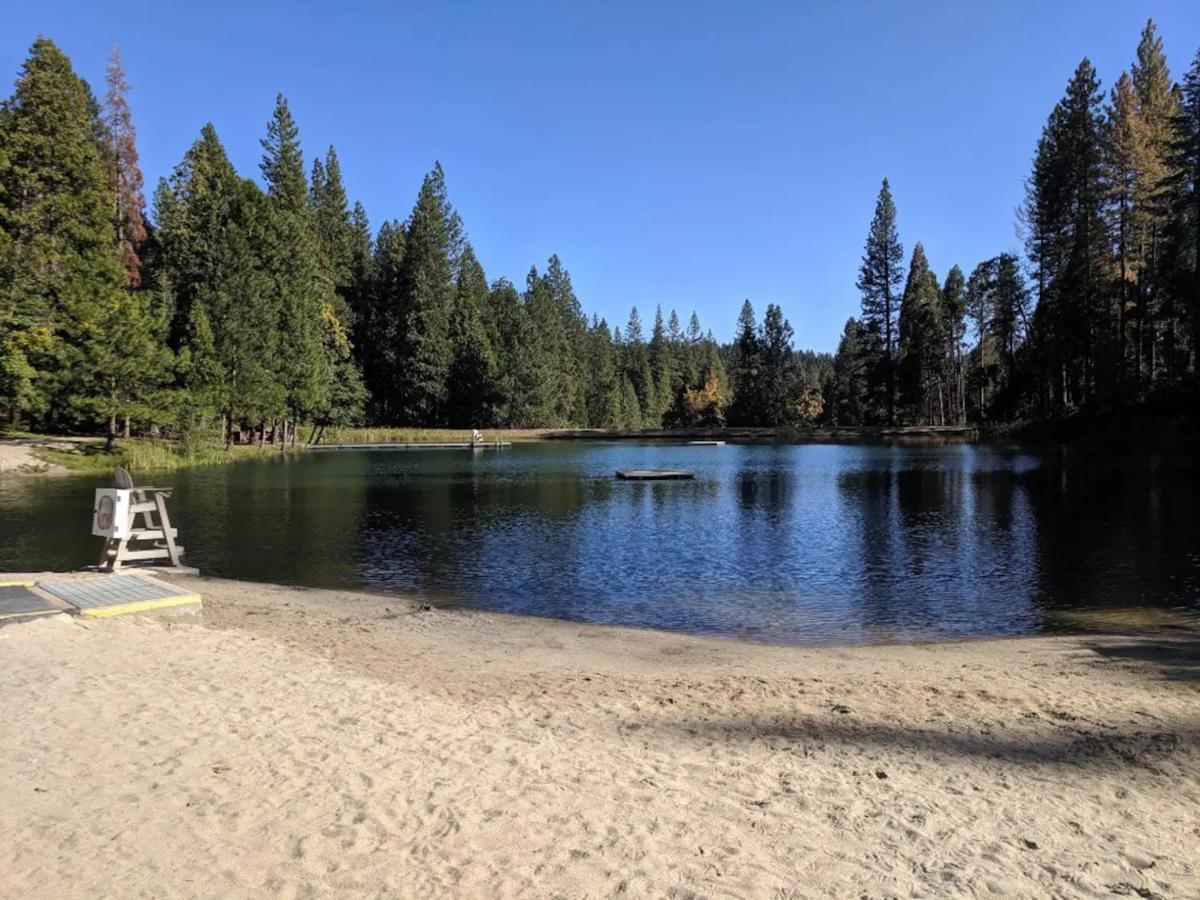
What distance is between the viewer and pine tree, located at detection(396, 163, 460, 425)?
8806 cm

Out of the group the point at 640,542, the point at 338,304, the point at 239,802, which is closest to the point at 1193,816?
the point at 239,802

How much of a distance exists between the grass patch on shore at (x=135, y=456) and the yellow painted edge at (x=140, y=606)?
3260cm

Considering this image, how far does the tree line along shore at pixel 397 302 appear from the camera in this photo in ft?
137

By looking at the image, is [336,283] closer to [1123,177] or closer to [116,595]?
[1123,177]

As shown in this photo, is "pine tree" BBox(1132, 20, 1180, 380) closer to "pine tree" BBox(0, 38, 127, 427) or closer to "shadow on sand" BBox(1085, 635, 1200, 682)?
"shadow on sand" BBox(1085, 635, 1200, 682)

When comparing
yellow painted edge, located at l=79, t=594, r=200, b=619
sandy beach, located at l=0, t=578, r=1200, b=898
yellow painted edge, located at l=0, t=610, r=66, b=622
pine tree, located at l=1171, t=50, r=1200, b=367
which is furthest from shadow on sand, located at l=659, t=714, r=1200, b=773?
pine tree, located at l=1171, t=50, r=1200, b=367

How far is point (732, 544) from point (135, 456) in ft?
117

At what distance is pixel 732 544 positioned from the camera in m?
20.3

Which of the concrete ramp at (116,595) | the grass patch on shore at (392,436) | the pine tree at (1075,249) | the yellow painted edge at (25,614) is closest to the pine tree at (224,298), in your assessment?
the grass patch on shore at (392,436)

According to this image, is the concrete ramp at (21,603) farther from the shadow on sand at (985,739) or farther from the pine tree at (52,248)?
the pine tree at (52,248)

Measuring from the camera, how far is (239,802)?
4781 mm

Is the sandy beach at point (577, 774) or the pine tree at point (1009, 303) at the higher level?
the pine tree at point (1009, 303)

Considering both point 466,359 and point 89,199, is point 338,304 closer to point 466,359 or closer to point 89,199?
point 466,359

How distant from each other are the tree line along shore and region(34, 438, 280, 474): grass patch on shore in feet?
3.92
